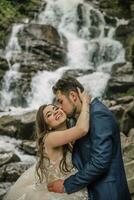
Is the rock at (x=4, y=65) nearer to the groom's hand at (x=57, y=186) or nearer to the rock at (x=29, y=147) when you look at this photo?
the rock at (x=29, y=147)

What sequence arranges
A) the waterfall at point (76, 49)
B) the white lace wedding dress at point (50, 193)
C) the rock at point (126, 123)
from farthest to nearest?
the waterfall at point (76, 49), the rock at point (126, 123), the white lace wedding dress at point (50, 193)

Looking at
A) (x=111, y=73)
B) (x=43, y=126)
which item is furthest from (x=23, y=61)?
(x=43, y=126)

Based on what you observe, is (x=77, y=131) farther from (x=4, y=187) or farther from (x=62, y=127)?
(x=4, y=187)

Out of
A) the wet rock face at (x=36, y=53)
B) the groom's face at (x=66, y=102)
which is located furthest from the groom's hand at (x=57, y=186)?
the wet rock face at (x=36, y=53)

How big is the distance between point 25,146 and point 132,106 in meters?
3.22

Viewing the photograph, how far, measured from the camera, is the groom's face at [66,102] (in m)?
4.32

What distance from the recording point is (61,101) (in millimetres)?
4367

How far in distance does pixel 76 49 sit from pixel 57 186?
58.5 feet

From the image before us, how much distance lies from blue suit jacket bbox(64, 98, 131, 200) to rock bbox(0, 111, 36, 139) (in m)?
9.39

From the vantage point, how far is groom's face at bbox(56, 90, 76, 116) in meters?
4.32

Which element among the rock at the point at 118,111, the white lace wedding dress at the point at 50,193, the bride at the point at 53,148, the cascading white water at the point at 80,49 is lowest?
the cascading white water at the point at 80,49

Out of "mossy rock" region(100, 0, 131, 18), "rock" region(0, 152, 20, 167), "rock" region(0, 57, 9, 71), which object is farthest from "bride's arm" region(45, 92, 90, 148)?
"mossy rock" region(100, 0, 131, 18)

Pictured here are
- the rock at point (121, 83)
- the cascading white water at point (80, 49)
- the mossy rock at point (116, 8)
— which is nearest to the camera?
the rock at point (121, 83)

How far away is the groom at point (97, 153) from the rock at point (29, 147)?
7.96 meters
